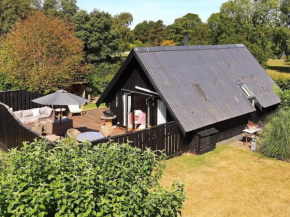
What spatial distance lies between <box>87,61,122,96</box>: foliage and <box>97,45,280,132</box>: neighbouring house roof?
12947mm

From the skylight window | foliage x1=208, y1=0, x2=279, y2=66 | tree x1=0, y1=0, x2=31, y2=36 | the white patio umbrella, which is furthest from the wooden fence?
tree x1=0, y1=0, x2=31, y2=36

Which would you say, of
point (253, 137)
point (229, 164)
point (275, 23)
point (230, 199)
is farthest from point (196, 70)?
Result: point (275, 23)

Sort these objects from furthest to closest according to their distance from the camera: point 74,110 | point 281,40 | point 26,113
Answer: point 281,40, point 74,110, point 26,113

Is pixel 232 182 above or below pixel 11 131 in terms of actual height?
below

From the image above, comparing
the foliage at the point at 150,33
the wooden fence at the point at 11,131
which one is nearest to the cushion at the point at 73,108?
the wooden fence at the point at 11,131

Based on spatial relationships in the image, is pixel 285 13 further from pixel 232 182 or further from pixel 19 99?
pixel 232 182

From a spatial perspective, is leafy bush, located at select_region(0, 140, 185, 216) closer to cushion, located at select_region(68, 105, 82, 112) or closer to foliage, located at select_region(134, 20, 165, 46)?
cushion, located at select_region(68, 105, 82, 112)

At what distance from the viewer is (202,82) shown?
15445 millimetres

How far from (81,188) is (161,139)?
27.2 feet

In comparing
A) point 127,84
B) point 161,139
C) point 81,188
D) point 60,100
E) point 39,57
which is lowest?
point 161,139

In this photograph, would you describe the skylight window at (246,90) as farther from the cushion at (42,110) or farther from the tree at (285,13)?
the tree at (285,13)

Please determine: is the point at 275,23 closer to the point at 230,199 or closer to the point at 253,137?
the point at 253,137

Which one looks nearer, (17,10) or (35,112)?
(35,112)

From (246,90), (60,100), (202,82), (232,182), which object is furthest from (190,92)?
(60,100)
